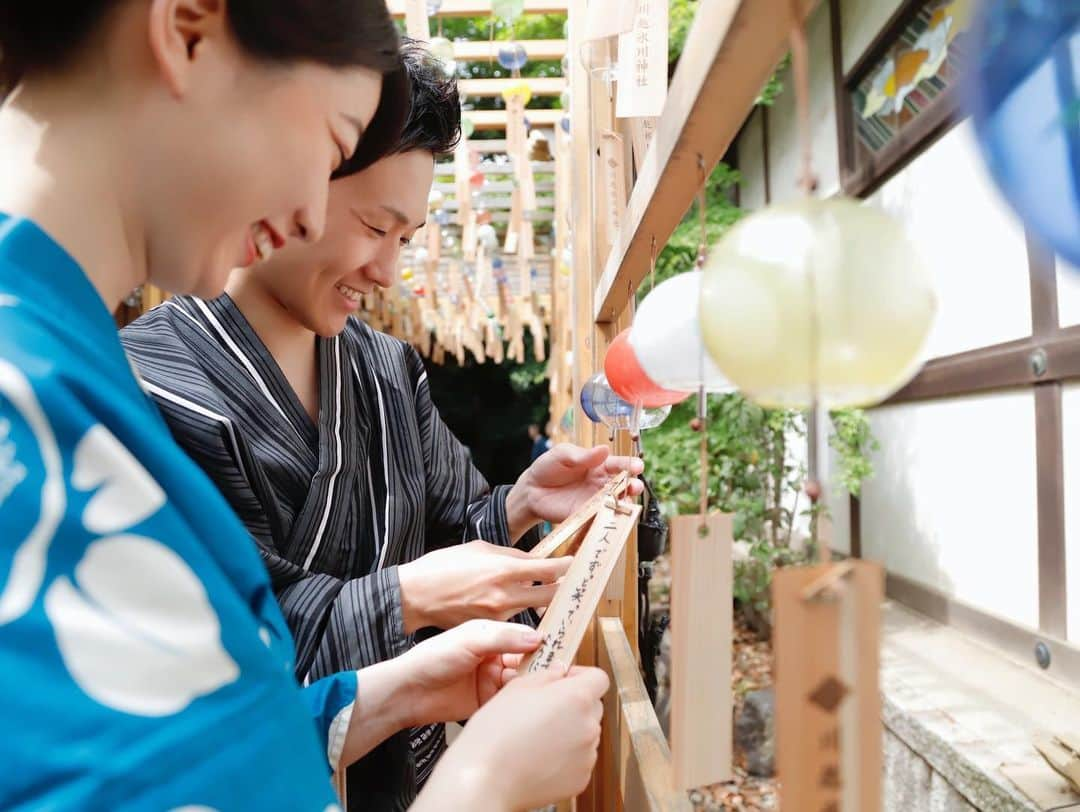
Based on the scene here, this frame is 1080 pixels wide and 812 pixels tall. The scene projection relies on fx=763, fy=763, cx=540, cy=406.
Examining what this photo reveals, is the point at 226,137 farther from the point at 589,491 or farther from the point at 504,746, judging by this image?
the point at 589,491

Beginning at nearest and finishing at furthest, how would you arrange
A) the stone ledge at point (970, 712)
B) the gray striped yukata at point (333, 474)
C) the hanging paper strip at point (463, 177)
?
the gray striped yukata at point (333, 474), the stone ledge at point (970, 712), the hanging paper strip at point (463, 177)

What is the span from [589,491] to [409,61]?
924 millimetres

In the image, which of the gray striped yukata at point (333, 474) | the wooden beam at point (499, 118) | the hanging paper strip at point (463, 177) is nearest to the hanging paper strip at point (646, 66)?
the gray striped yukata at point (333, 474)

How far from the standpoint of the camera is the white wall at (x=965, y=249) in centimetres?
321

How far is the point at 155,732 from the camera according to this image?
52 centimetres

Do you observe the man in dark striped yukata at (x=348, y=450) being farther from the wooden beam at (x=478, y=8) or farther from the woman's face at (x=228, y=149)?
the wooden beam at (x=478, y=8)

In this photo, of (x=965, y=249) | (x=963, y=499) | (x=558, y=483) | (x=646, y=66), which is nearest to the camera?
(x=646, y=66)

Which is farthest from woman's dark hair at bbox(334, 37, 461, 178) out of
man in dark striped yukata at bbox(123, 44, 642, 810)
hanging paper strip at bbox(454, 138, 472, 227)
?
hanging paper strip at bbox(454, 138, 472, 227)

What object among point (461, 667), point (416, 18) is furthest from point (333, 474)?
point (416, 18)

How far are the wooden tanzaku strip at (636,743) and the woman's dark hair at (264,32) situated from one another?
2.77 ft

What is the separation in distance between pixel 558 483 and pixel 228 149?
105cm

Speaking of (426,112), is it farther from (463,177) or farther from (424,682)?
(463,177)

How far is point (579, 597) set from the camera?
0.96 m

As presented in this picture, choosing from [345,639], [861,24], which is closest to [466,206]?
[861,24]
